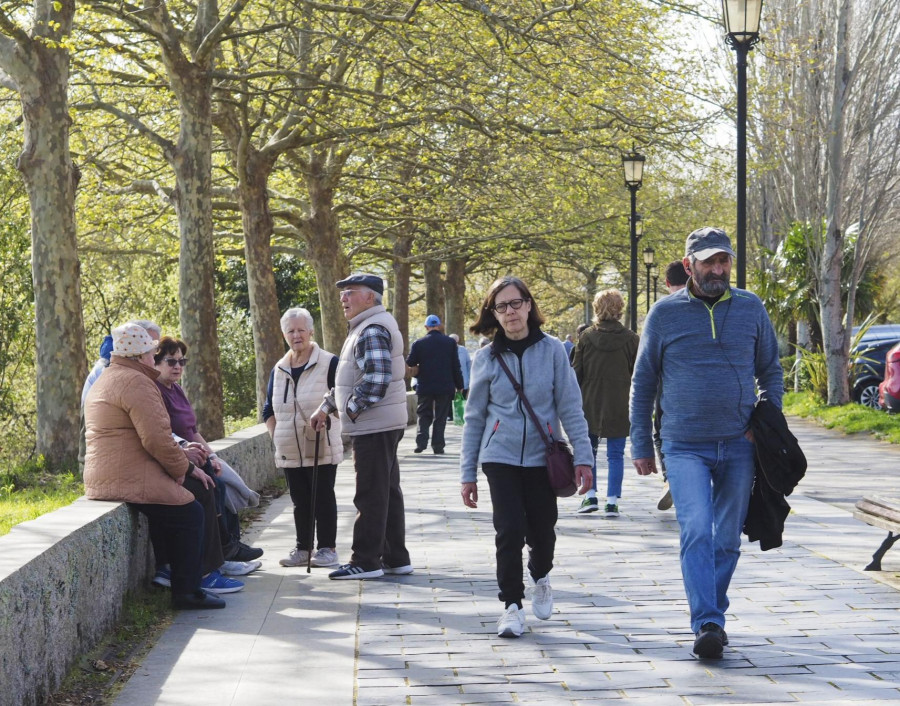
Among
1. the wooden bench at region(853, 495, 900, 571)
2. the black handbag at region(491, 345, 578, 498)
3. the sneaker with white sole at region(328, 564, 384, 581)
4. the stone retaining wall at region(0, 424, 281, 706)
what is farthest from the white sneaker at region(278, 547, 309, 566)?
the wooden bench at region(853, 495, 900, 571)

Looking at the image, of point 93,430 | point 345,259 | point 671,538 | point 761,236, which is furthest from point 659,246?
point 93,430

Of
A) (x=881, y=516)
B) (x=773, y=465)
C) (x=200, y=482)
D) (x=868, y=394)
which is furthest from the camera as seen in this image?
(x=868, y=394)

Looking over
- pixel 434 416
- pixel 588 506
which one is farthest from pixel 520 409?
pixel 434 416

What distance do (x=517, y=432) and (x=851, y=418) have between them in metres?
16.3

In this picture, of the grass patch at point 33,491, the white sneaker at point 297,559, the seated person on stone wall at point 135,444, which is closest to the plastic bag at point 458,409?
the grass patch at point 33,491

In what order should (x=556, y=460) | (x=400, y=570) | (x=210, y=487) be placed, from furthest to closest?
1. (x=400, y=570)
2. (x=210, y=487)
3. (x=556, y=460)

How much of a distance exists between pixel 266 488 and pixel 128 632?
6618 mm

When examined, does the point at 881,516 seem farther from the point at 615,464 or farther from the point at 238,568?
the point at 238,568

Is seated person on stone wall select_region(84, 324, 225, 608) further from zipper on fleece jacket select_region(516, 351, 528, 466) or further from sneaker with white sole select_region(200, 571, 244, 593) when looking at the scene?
zipper on fleece jacket select_region(516, 351, 528, 466)

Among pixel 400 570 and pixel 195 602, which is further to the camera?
pixel 400 570

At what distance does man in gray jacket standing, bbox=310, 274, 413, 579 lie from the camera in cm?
789

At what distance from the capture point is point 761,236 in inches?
1291

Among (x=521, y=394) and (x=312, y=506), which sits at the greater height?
(x=521, y=394)

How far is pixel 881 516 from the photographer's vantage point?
7.46 metres
